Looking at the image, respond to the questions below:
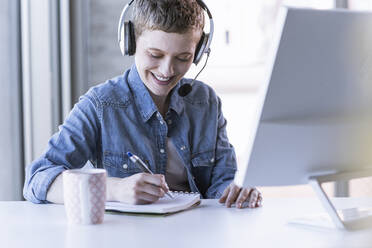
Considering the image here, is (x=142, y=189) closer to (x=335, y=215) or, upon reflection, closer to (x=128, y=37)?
(x=335, y=215)

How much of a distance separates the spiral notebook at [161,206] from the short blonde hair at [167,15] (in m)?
0.48

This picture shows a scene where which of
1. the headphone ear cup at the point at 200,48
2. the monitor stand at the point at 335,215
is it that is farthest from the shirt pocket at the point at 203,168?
the monitor stand at the point at 335,215

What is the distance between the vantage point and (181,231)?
3.60 feet

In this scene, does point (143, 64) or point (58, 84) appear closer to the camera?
point (143, 64)

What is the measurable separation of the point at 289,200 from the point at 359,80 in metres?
0.44

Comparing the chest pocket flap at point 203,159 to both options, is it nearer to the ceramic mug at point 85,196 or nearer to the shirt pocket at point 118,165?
the shirt pocket at point 118,165

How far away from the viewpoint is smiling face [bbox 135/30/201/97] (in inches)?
61.4

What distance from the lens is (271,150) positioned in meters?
1.04

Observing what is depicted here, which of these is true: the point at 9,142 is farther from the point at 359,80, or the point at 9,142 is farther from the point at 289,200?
the point at 359,80

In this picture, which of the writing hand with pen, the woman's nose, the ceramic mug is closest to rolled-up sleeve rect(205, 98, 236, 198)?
the woman's nose

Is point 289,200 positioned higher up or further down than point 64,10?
further down

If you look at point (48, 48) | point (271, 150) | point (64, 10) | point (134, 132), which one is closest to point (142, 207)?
point (271, 150)

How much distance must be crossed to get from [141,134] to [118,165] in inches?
4.4

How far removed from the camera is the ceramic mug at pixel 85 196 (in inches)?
45.3
